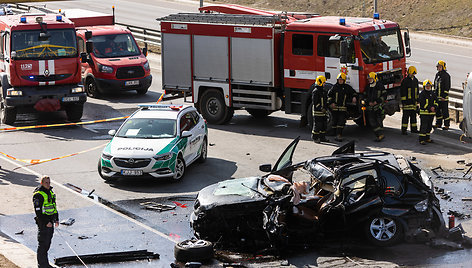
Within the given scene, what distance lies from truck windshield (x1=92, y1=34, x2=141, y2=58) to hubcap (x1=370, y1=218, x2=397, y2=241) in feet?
55.8

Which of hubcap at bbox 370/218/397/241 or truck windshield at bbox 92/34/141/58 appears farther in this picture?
truck windshield at bbox 92/34/141/58

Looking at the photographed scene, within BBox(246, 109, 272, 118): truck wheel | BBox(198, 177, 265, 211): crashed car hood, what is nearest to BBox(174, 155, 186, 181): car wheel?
BBox(198, 177, 265, 211): crashed car hood

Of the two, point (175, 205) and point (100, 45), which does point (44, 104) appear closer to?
point (100, 45)

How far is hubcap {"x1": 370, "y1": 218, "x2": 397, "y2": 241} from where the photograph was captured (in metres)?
12.8

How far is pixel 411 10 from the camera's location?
143ft

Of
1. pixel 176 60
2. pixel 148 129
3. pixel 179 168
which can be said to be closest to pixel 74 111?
pixel 176 60

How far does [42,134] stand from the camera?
2253 cm

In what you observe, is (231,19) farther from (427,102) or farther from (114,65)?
(114,65)

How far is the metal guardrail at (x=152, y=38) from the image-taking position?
22391mm

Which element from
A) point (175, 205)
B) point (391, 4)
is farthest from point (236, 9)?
point (391, 4)

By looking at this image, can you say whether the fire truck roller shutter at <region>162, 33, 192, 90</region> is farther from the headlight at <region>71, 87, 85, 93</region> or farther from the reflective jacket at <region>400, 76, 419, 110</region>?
the reflective jacket at <region>400, 76, 419, 110</region>

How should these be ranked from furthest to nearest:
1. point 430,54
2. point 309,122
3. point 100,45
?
1. point 430,54
2. point 100,45
3. point 309,122

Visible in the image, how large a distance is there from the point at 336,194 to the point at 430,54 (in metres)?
23.0

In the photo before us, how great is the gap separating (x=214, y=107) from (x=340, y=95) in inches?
171
